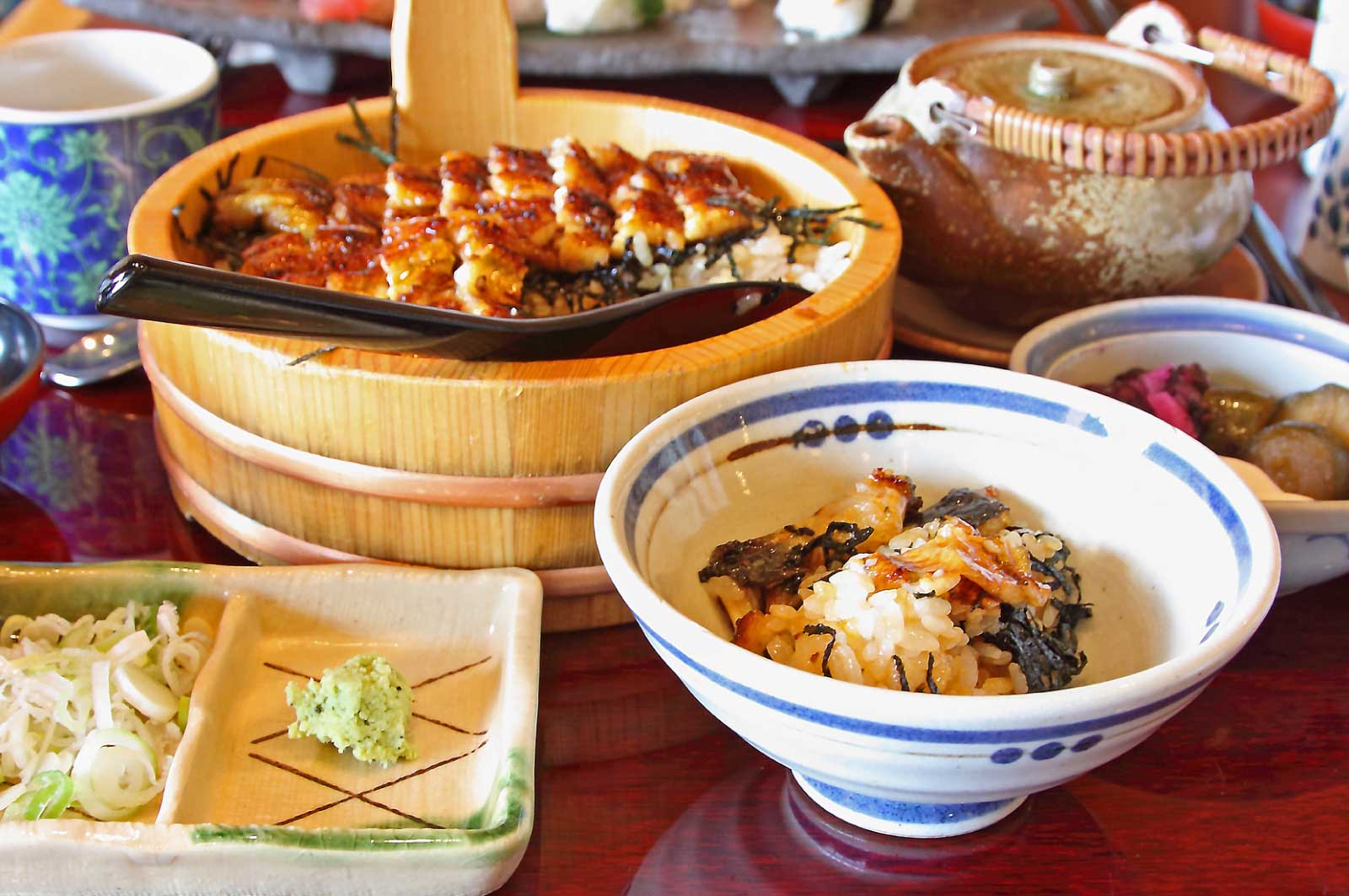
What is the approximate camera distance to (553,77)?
325 cm

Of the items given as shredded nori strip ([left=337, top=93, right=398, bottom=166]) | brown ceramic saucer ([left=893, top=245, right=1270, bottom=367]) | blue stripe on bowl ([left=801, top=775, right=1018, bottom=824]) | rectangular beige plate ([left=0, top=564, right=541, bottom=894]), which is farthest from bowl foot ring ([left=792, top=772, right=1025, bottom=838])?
shredded nori strip ([left=337, top=93, right=398, bottom=166])

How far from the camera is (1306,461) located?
4.92 ft

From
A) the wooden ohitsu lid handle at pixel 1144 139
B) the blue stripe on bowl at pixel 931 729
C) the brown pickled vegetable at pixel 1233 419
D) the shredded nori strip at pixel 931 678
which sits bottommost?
the brown pickled vegetable at pixel 1233 419

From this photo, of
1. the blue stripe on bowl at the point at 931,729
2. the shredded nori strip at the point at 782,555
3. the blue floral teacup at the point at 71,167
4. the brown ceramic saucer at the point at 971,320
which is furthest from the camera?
the brown ceramic saucer at the point at 971,320

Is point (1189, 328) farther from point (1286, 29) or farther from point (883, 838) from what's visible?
point (1286, 29)

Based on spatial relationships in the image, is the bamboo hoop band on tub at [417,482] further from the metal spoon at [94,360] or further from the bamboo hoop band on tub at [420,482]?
the metal spoon at [94,360]

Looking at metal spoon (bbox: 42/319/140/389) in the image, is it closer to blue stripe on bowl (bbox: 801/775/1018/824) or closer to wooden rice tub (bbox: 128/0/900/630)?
wooden rice tub (bbox: 128/0/900/630)

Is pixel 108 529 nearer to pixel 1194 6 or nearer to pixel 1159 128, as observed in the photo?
pixel 1159 128

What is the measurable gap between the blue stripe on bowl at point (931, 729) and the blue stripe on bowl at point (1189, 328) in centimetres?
77

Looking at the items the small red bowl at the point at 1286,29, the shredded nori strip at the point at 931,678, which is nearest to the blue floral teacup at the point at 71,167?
the shredded nori strip at the point at 931,678

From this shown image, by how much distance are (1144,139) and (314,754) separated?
4.24 ft

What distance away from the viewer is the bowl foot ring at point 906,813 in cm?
115

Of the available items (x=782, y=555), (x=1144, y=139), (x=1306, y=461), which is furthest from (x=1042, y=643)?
(x=1144, y=139)

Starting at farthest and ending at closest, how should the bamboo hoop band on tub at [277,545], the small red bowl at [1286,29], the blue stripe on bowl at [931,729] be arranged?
the small red bowl at [1286,29] → the bamboo hoop band on tub at [277,545] → the blue stripe on bowl at [931,729]
